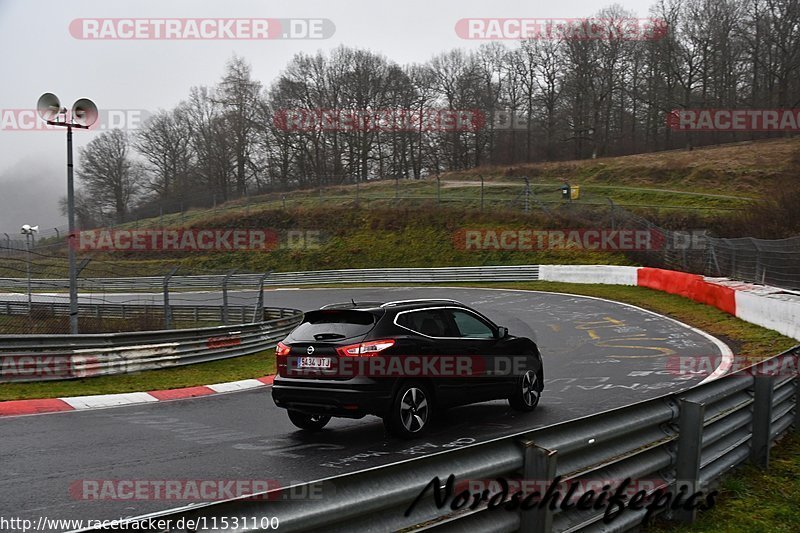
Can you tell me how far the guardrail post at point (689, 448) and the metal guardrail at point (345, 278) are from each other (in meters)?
35.0

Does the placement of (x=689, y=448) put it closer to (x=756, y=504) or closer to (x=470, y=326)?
(x=756, y=504)

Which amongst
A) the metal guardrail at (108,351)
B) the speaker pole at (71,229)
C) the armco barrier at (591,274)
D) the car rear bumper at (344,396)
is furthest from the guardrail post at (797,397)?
the armco barrier at (591,274)

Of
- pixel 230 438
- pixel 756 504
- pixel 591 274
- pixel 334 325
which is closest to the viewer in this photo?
pixel 756 504

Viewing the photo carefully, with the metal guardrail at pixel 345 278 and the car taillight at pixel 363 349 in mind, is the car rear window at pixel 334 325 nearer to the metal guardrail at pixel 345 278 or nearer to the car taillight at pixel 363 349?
the car taillight at pixel 363 349

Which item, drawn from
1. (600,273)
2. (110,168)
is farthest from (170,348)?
(110,168)

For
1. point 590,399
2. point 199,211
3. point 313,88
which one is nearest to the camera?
point 590,399

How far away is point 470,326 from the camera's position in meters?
9.07

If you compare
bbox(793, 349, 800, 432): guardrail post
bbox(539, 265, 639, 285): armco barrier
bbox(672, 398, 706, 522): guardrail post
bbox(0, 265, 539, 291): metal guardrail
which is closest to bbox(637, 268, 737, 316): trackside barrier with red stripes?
bbox(539, 265, 639, 285): armco barrier

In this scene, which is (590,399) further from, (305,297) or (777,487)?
(305,297)

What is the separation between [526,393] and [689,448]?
4.52 metres

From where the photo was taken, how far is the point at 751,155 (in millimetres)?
61125

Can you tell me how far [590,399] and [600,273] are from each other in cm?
2526

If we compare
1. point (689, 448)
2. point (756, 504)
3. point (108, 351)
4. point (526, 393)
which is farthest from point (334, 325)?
point (108, 351)

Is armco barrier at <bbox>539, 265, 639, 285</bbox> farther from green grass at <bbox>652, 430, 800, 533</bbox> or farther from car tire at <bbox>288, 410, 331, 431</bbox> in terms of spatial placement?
green grass at <bbox>652, 430, 800, 533</bbox>
